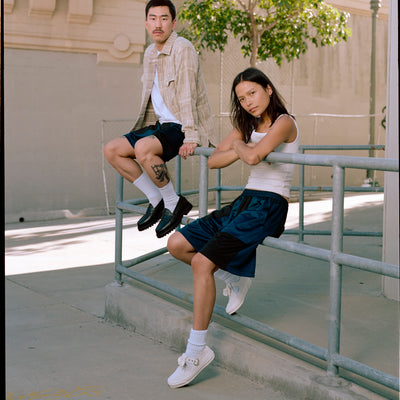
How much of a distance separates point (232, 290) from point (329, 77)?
12.7 metres

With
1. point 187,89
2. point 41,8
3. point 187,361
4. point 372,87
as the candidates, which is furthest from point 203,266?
point 372,87

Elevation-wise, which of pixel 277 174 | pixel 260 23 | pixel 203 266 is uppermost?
pixel 260 23

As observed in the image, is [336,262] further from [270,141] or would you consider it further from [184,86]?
[184,86]

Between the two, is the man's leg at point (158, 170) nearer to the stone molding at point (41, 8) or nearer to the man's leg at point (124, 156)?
the man's leg at point (124, 156)

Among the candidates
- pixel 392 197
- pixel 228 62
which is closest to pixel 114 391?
pixel 392 197

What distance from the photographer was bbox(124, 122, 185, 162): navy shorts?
14.5 ft

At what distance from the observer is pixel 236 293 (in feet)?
12.7

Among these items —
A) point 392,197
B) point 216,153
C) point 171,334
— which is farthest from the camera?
point 392,197

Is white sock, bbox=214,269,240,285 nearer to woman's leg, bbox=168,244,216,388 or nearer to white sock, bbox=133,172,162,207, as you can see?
woman's leg, bbox=168,244,216,388

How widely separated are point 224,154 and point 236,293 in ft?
2.54

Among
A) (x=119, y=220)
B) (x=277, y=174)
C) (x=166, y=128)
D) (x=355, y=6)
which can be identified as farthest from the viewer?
(x=355, y=6)

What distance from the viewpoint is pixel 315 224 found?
29.8 feet

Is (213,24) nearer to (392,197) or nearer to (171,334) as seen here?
(392,197)

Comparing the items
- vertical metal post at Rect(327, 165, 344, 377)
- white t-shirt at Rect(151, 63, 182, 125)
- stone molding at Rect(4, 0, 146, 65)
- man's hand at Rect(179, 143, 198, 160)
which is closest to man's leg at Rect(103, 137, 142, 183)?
white t-shirt at Rect(151, 63, 182, 125)
